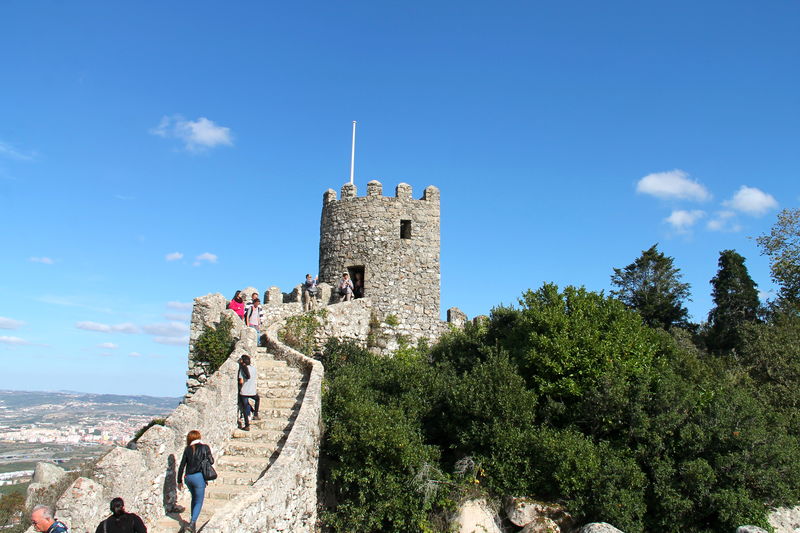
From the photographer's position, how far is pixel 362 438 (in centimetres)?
1286

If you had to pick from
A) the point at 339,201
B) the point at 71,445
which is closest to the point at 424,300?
the point at 339,201

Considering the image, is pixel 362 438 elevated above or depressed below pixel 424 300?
below

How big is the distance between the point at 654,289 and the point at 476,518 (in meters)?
20.6

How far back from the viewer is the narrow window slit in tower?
22.3 metres

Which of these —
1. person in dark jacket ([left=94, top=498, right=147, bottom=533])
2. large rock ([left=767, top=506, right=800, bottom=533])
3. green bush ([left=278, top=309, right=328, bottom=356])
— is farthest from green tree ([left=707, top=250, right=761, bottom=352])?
person in dark jacket ([left=94, top=498, right=147, bottom=533])

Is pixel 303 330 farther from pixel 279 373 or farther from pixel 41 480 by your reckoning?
pixel 41 480

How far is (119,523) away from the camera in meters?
7.54

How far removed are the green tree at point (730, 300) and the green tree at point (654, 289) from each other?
1.58m

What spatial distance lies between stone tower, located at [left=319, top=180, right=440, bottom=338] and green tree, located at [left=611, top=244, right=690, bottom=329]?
11617 mm

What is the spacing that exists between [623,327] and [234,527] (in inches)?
453

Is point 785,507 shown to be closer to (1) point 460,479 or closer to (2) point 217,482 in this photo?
(1) point 460,479

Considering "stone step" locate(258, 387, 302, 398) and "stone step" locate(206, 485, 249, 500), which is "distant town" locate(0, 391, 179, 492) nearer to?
"stone step" locate(258, 387, 302, 398)

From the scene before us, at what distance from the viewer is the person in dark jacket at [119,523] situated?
746 cm

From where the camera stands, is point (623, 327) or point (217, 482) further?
point (623, 327)
